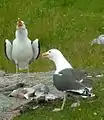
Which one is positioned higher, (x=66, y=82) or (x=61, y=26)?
(x=61, y=26)

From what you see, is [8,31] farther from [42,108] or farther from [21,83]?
[42,108]

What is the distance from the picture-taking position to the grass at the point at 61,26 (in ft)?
71.1

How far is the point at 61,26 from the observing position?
28453mm

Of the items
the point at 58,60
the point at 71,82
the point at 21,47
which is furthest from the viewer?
the point at 21,47

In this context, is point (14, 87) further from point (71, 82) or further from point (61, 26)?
point (61, 26)

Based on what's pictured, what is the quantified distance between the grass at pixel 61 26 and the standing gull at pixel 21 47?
12.3 feet

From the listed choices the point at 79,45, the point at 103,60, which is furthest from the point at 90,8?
the point at 103,60

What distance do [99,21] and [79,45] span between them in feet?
16.6

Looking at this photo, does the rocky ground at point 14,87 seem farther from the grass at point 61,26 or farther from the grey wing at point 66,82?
the grass at point 61,26

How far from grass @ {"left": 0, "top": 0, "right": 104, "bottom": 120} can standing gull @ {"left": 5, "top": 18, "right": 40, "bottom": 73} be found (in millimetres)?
3738

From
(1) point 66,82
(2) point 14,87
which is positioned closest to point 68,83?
(1) point 66,82

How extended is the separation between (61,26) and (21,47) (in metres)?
13.4

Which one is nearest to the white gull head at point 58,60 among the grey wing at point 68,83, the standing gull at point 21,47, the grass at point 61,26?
the grey wing at point 68,83

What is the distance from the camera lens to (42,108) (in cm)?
1188
